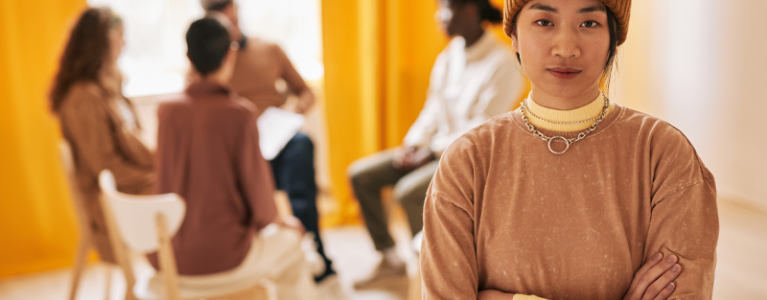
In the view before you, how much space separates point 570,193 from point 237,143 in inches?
39.7

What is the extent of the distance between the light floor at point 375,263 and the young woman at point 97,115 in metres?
0.55

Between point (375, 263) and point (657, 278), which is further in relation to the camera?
point (375, 263)

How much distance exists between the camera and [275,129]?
7.66 ft

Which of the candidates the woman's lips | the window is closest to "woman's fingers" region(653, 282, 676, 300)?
the woman's lips

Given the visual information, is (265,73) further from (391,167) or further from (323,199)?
(323,199)

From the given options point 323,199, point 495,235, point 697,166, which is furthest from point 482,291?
point 323,199

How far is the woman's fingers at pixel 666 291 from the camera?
827 mm

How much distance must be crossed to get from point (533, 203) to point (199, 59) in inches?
45.1

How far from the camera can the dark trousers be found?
2373 mm

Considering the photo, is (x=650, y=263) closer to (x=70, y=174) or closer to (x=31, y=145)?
(x=70, y=174)

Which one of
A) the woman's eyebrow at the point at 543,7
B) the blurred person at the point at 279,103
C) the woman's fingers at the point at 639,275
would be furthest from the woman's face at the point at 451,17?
the woman's fingers at the point at 639,275

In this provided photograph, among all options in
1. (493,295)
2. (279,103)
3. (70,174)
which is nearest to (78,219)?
(70,174)

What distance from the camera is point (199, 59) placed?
5.41 ft

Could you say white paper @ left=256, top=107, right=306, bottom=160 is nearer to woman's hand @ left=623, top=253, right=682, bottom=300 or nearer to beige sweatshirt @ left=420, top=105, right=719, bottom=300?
beige sweatshirt @ left=420, top=105, right=719, bottom=300
